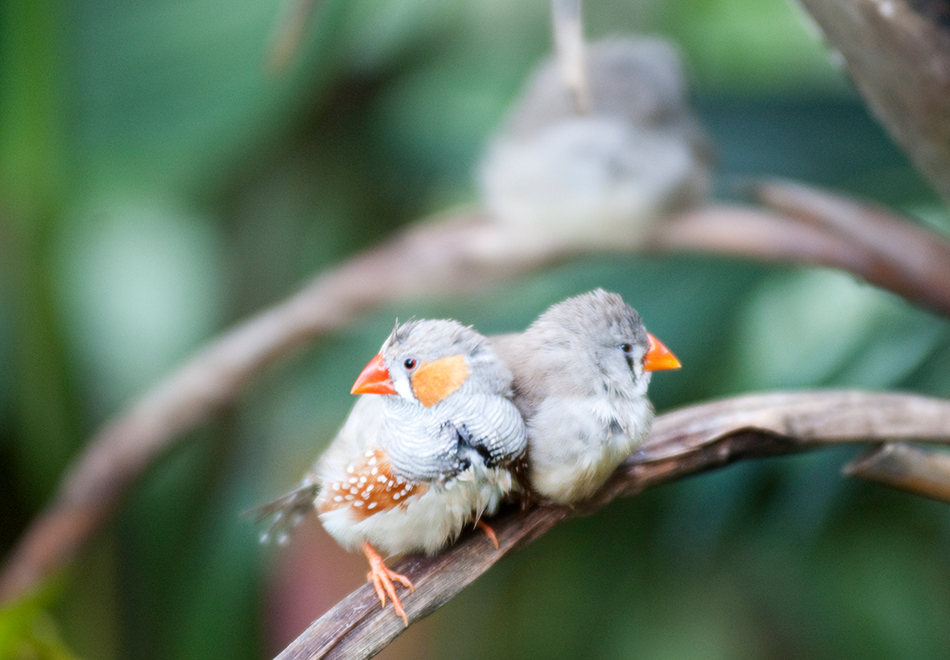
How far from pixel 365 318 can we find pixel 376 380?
34.6 inches

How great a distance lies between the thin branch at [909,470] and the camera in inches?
30.2

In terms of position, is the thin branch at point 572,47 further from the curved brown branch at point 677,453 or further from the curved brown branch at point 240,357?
the curved brown branch at point 240,357

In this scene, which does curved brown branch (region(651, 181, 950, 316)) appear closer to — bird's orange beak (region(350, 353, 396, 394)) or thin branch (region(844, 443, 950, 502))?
thin branch (region(844, 443, 950, 502))

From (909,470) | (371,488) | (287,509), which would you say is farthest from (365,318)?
(909,470)

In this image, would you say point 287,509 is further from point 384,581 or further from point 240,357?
point 240,357

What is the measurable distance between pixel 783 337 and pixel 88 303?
1689 millimetres

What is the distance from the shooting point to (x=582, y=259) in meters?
1.40

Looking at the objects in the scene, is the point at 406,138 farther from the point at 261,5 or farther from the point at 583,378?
the point at 583,378

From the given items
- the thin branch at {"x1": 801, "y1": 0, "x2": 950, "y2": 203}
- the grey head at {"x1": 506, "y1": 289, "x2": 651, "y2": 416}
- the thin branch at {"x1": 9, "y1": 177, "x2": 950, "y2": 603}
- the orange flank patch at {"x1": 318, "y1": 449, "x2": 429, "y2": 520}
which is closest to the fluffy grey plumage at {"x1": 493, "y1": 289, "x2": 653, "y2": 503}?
the grey head at {"x1": 506, "y1": 289, "x2": 651, "y2": 416}

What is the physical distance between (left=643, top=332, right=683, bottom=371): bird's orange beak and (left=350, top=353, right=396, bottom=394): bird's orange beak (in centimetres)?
23

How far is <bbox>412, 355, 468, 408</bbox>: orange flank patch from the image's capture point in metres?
0.61

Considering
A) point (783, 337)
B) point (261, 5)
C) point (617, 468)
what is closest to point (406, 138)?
point (261, 5)

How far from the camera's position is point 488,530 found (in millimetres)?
704

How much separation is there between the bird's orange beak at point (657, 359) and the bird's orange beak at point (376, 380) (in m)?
0.23
